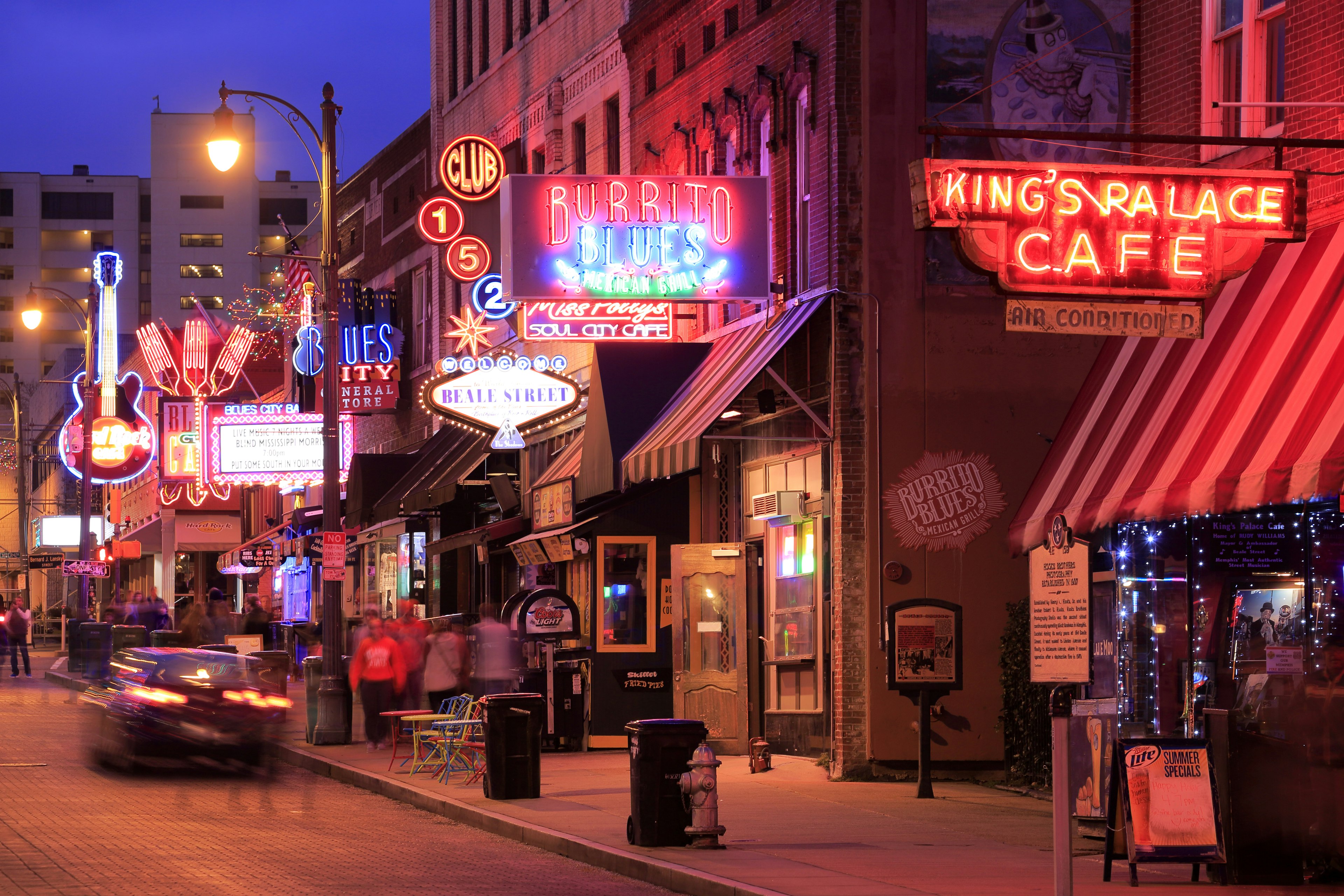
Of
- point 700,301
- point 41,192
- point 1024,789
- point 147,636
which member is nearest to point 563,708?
point 700,301

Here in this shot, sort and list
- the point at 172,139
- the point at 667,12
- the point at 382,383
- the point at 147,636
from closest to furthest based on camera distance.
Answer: the point at 667,12, the point at 382,383, the point at 147,636, the point at 172,139

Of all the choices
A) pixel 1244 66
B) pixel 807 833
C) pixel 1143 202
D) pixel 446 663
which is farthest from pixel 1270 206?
pixel 446 663

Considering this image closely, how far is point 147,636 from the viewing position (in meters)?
41.1

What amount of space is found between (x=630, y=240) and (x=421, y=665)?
21.9ft

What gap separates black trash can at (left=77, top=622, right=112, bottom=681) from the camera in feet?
140

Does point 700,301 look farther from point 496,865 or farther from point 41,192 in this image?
point 41,192

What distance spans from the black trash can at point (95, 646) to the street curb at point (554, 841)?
22297mm

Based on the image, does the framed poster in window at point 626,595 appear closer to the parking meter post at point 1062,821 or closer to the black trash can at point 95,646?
the parking meter post at point 1062,821

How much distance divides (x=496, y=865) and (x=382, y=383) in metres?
25.8

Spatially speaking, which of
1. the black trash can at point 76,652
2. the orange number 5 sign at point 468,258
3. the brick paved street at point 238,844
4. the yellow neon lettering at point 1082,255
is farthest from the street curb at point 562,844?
the black trash can at point 76,652

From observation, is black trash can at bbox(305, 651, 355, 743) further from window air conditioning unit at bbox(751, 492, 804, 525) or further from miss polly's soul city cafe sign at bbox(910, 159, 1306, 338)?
miss polly's soul city cafe sign at bbox(910, 159, 1306, 338)

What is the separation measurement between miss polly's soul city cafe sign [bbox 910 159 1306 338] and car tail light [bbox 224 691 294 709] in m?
10.0

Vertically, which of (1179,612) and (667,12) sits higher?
(667,12)

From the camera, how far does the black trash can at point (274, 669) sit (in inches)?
843
